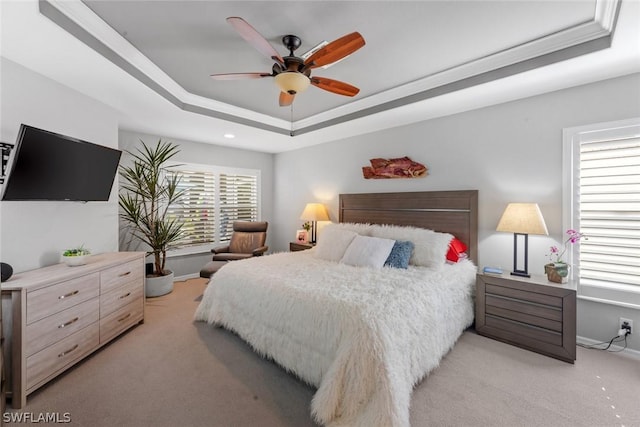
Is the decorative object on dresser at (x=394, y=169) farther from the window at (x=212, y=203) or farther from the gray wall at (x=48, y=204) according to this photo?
the gray wall at (x=48, y=204)

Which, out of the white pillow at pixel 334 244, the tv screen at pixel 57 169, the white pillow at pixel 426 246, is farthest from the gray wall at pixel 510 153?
the tv screen at pixel 57 169

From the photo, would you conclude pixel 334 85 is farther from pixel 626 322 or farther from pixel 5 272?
pixel 626 322

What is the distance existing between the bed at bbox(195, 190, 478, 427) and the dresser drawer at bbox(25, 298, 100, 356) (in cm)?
97

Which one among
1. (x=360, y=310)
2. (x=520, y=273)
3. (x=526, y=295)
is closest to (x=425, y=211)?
(x=520, y=273)

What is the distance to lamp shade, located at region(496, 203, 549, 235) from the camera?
8.21 feet

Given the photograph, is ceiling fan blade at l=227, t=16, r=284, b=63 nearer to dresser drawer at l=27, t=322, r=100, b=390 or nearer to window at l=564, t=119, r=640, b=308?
dresser drawer at l=27, t=322, r=100, b=390

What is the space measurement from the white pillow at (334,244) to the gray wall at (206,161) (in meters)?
2.63

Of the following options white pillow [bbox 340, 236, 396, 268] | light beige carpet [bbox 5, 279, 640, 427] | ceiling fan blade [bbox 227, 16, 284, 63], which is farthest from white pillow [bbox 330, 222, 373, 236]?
ceiling fan blade [bbox 227, 16, 284, 63]

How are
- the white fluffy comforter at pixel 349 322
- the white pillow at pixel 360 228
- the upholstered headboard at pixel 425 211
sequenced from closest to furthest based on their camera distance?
the white fluffy comforter at pixel 349 322
the upholstered headboard at pixel 425 211
the white pillow at pixel 360 228

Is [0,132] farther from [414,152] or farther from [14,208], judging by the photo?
[414,152]

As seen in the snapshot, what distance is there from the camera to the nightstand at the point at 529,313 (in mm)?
2275

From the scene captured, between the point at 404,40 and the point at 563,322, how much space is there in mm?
2732

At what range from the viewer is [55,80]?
245 cm

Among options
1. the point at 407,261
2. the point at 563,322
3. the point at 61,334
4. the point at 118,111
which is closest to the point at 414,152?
the point at 407,261
